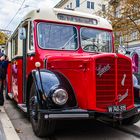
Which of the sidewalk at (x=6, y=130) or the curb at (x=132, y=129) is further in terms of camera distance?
the curb at (x=132, y=129)

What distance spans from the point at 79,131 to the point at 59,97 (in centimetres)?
149

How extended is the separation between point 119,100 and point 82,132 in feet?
4.17

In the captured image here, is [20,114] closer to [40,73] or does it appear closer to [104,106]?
[40,73]

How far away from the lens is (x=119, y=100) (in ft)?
20.3

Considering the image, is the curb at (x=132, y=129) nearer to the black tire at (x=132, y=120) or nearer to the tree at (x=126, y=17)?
the black tire at (x=132, y=120)

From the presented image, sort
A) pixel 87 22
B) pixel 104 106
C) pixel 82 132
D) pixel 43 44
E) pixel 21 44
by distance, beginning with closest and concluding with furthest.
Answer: pixel 104 106 < pixel 82 132 < pixel 43 44 < pixel 87 22 < pixel 21 44

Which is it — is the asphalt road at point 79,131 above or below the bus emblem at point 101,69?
below

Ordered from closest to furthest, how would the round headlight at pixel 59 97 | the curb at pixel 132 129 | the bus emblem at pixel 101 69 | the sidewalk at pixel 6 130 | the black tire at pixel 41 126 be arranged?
1. the round headlight at pixel 59 97
2. the bus emblem at pixel 101 69
3. the black tire at pixel 41 126
4. the sidewalk at pixel 6 130
5. the curb at pixel 132 129

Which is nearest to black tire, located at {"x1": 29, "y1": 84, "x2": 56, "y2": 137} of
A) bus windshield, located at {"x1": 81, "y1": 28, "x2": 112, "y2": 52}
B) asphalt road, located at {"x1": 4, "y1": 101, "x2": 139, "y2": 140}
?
asphalt road, located at {"x1": 4, "y1": 101, "x2": 139, "y2": 140}

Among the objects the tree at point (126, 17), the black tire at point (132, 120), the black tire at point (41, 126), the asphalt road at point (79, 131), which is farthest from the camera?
the tree at point (126, 17)

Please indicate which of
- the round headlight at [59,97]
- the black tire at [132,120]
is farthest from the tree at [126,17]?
the round headlight at [59,97]

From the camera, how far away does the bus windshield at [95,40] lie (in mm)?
7875

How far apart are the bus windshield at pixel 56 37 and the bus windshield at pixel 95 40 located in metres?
0.23

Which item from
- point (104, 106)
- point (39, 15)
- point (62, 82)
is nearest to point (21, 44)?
point (39, 15)
